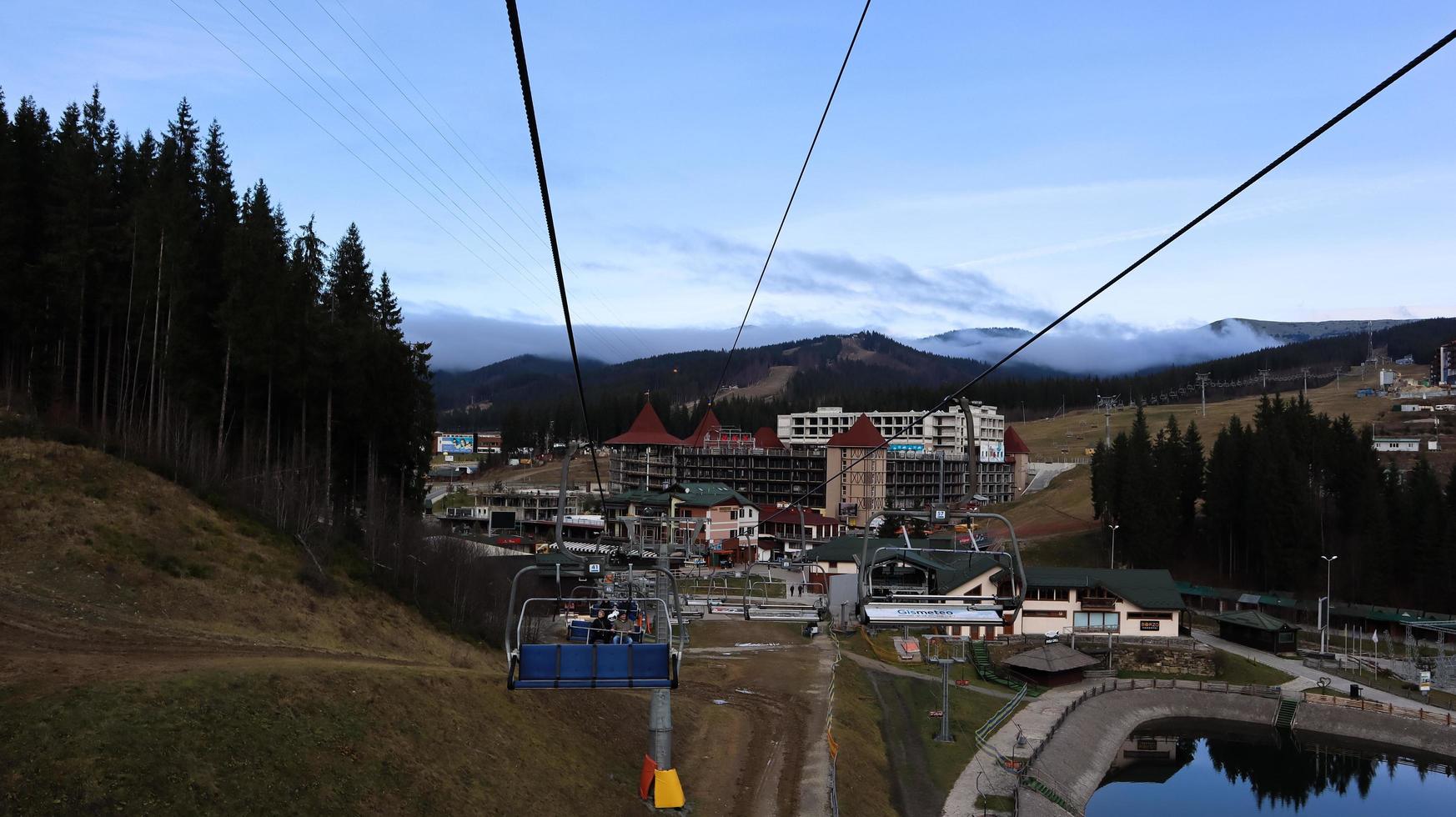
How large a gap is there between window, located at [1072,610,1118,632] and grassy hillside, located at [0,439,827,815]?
25.3m

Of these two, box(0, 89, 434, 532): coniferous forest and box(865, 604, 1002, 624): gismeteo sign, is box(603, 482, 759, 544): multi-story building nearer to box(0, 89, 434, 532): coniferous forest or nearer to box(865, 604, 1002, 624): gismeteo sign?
box(0, 89, 434, 532): coniferous forest

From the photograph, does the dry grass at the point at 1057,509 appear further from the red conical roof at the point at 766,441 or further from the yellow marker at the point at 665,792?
the yellow marker at the point at 665,792

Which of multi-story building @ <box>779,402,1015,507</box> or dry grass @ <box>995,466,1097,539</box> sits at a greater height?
multi-story building @ <box>779,402,1015,507</box>

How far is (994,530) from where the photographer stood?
96062 millimetres

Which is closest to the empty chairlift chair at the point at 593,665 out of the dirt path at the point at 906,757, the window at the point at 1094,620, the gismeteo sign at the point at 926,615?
the gismeteo sign at the point at 926,615

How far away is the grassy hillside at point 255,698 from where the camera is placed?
15.7 meters

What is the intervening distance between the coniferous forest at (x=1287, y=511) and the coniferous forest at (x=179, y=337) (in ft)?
197

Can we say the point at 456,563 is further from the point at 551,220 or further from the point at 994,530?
the point at 994,530

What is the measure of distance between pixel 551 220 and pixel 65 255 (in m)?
46.2

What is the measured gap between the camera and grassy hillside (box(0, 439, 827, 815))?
15.7 metres

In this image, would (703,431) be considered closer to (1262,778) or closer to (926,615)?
(1262,778)

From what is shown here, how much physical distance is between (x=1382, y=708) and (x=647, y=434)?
8367 cm

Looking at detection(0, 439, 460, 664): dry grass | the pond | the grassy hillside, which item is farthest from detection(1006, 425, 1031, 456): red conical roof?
detection(0, 439, 460, 664): dry grass

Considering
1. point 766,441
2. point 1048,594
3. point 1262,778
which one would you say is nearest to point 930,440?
point 766,441
